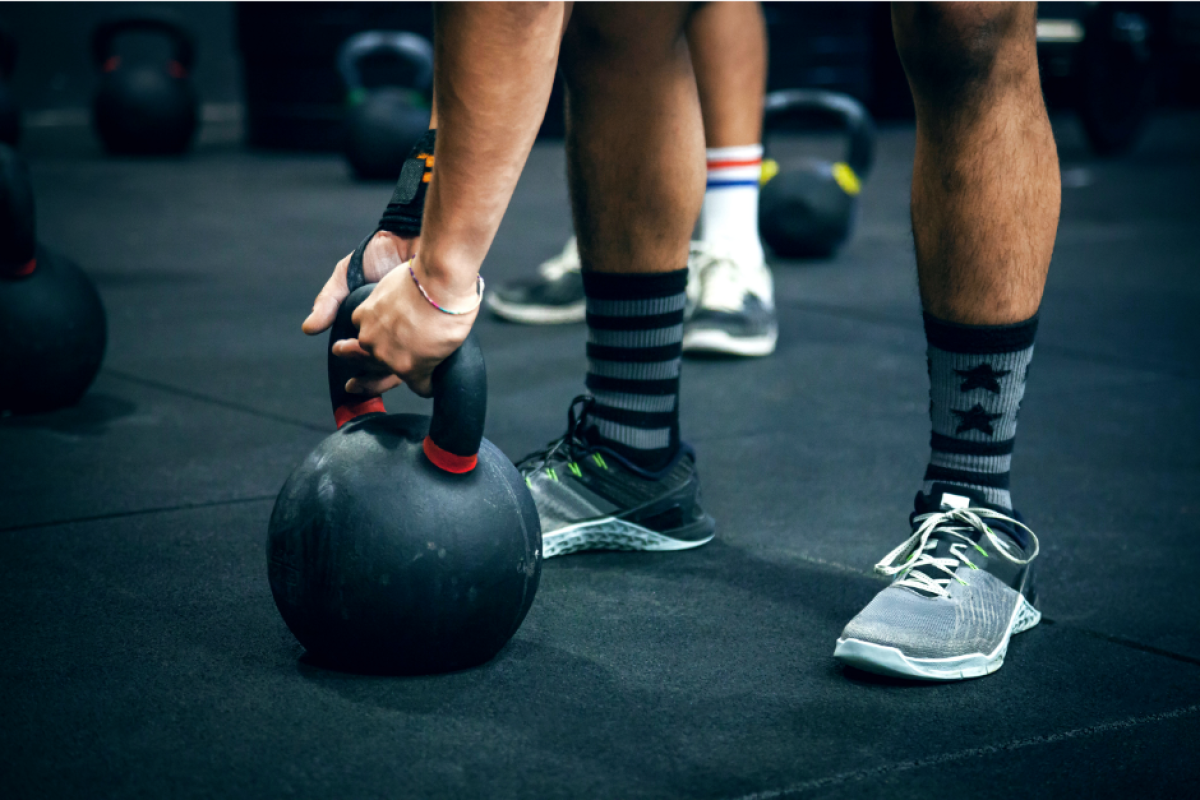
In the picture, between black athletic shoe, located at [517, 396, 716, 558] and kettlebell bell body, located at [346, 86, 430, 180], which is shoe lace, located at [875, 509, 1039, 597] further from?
kettlebell bell body, located at [346, 86, 430, 180]

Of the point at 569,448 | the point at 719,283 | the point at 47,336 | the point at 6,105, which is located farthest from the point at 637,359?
the point at 6,105

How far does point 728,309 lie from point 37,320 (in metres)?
1.29

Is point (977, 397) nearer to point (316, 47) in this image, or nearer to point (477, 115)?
point (477, 115)

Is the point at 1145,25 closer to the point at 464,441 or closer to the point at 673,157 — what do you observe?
the point at 673,157

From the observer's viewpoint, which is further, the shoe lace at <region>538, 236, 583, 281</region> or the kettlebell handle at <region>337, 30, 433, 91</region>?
the kettlebell handle at <region>337, 30, 433, 91</region>

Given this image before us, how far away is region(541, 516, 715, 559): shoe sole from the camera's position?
1.49 m

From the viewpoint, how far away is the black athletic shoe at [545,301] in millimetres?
2926

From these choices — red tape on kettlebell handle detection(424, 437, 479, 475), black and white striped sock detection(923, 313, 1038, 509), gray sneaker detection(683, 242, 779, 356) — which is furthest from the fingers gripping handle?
gray sneaker detection(683, 242, 779, 356)

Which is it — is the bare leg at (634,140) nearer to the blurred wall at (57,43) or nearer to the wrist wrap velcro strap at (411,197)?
the wrist wrap velcro strap at (411,197)

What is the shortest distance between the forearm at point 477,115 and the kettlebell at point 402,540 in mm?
88

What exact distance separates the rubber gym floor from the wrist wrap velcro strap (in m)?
0.41

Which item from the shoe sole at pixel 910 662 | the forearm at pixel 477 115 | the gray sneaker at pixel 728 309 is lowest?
the gray sneaker at pixel 728 309

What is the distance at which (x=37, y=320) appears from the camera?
2014mm

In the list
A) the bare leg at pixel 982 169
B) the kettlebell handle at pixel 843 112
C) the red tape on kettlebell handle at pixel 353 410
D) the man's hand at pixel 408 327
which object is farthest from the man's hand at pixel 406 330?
the kettlebell handle at pixel 843 112
